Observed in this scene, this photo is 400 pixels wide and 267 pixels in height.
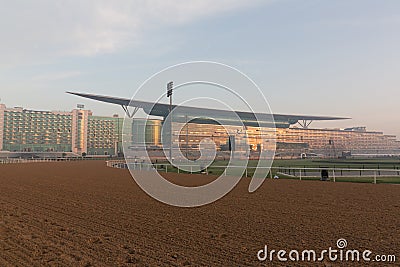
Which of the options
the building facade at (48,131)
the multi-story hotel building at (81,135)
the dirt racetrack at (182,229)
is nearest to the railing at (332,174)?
the dirt racetrack at (182,229)

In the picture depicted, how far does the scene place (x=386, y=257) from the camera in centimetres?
571

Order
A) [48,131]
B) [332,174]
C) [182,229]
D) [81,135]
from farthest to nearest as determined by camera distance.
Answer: [81,135]
[48,131]
[332,174]
[182,229]

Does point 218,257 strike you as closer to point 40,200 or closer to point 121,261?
point 121,261

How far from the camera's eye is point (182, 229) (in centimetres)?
802

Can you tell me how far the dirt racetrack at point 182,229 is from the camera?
5.88 m

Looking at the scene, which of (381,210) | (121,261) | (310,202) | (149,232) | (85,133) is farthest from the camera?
(85,133)

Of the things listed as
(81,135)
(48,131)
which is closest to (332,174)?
(81,135)

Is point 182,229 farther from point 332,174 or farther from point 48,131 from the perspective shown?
point 48,131

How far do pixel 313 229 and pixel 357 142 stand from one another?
588 ft

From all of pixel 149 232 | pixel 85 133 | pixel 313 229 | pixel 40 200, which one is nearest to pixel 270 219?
pixel 313 229

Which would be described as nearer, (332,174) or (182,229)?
(182,229)

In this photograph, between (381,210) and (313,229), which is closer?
(313,229)

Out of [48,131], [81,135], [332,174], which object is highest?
[48,131]

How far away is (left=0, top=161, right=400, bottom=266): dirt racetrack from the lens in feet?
19.3
